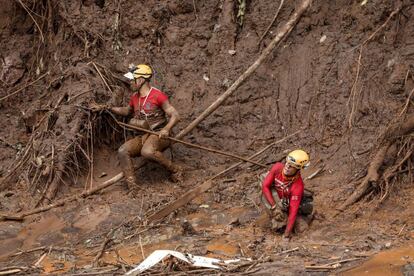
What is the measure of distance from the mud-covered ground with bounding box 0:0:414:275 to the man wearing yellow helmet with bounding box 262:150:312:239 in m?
0.25

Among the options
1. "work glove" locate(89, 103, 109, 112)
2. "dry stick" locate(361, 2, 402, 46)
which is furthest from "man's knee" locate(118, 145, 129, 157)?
"dry stick" locate(361, 2, 402, 46)

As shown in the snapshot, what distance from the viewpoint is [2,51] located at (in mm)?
11547

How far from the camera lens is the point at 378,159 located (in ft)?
29.6

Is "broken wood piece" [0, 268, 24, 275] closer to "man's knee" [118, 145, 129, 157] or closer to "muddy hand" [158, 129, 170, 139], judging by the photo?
"man's knee" [118, 145, 129, 157]

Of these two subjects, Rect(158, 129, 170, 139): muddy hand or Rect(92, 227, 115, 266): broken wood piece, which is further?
Rect(158, 129, 170, 139): muddy hand

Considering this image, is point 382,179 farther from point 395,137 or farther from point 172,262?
point 172,262

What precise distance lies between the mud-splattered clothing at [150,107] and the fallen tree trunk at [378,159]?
2633 mm

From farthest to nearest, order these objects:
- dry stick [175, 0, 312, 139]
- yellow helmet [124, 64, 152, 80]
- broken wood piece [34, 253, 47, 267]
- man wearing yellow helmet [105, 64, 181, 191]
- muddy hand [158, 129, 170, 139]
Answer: dry stick [175, 0, 312, 139], yellow helmet [124, 64, 152, 80], man wearing yellow helmet [105, 64, 181, 191], muddy hand [158, 129, 170, 139], broken wood piece [34, 253, 47, 267]

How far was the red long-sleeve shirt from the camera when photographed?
851 centimetres

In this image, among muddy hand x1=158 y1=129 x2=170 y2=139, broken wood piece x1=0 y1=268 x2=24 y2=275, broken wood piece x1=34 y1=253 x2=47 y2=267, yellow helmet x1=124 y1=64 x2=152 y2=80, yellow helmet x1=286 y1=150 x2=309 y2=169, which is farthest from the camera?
yellow helmet x1=124 y1=64 x2=152 y2=80

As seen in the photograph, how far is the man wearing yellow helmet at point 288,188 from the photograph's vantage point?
8492mm

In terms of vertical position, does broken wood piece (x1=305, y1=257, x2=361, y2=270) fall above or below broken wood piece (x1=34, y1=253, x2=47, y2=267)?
above

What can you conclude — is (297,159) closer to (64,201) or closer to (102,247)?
(102,247)

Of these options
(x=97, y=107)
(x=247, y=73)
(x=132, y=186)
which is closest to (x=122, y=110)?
(x=97, y=107)
